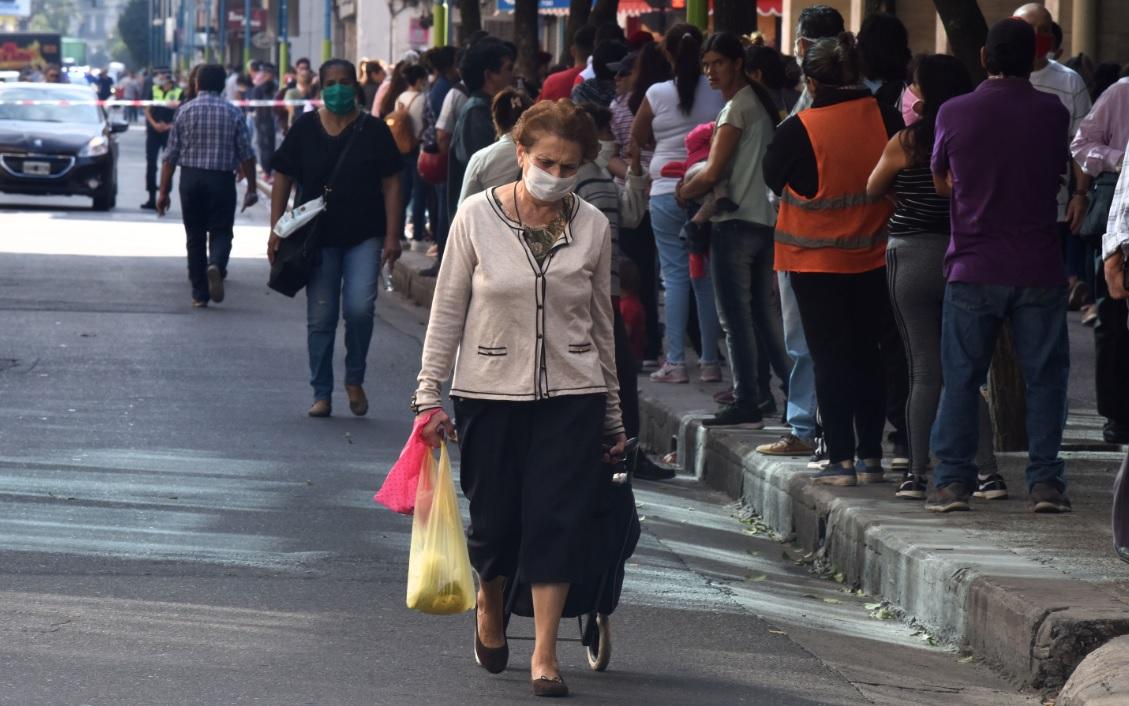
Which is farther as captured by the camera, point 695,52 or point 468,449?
point 695,52

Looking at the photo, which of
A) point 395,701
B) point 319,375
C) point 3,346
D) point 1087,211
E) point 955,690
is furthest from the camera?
point 3,346

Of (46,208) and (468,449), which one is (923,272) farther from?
(46,208)

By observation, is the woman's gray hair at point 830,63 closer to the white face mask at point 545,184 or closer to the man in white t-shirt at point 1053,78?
the man in white t-shirt at point 1053,78

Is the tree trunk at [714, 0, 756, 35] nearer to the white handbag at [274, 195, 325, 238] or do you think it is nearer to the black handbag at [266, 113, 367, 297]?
the black handbag at [266, 113, 367, 297]

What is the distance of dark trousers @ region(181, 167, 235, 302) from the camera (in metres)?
16.8

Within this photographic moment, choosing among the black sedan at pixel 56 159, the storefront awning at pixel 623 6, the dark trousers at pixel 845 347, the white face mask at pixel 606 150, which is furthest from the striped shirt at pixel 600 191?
the storefront awning at pixel 623 6

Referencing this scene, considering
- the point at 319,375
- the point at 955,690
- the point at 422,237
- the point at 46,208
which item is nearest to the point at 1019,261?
the point at 955,690

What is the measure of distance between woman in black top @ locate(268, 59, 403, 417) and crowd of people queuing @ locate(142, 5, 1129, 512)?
1cm

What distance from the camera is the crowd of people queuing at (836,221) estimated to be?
7977 millimetres

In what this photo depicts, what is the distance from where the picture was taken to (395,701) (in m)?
5.88

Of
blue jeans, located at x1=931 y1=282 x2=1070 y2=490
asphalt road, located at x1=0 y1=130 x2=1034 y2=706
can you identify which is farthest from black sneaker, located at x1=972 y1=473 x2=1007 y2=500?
asphalt road, located at x1=0 y1=130 x2=1034 y2=706

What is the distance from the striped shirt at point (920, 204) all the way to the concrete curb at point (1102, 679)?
99.9 inches

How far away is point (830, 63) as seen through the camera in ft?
28.3

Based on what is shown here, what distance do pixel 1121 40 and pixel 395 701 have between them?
1737 cm
